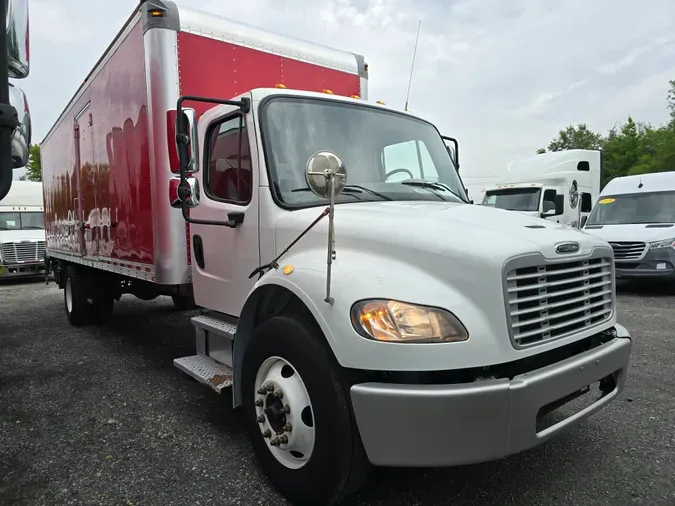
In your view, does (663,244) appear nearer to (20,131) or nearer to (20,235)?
(20,131)

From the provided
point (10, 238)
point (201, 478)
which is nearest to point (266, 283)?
point (201, 478)

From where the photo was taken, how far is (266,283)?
2850 millimetres

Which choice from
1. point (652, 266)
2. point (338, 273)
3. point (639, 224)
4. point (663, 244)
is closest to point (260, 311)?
point (338, 273)

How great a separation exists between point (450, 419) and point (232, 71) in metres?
3.63

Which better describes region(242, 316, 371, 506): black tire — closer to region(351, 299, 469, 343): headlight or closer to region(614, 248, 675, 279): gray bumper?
region(351, 299, 469, 343): headlight

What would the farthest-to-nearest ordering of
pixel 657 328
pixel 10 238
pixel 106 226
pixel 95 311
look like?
pixel 10 238
pixel 95 311
pixel 657 328
pixel 106 226

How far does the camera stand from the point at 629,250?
9.52 metres

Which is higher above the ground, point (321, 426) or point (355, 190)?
point (355, 190)

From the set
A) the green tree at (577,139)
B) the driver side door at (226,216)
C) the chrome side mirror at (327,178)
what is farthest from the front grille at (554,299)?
the green tree at (577,139)

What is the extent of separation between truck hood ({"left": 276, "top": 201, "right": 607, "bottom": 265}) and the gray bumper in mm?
7568

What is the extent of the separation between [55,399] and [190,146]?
295 cm

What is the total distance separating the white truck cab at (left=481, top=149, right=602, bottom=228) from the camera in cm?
1305

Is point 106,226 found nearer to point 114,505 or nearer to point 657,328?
point 114,505

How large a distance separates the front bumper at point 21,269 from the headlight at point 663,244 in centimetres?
1644
